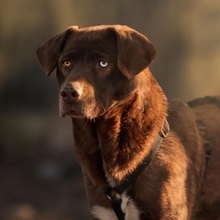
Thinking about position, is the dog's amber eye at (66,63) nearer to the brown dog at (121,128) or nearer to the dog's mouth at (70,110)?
the brown dog at (121,128)

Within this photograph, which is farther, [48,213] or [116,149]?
[48,213]

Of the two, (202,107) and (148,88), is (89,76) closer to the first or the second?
(148,88)

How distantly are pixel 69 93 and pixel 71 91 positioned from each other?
0.06ft

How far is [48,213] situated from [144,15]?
189cm

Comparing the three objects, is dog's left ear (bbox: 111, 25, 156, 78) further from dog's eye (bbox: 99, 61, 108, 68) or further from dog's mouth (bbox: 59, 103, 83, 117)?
dog's mouth (bbox: 59, 103, 83, 117)

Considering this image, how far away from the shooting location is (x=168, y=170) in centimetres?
320

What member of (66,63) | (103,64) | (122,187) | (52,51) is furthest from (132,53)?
(122,187)

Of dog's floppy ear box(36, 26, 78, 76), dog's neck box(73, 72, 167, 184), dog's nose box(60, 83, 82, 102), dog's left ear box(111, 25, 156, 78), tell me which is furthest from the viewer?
dog's floppy ear box(36, 26, 78, 76)

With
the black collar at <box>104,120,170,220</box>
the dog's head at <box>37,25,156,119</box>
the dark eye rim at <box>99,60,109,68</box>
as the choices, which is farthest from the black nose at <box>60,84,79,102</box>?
the black collar at <box>104,120,170,220</box>

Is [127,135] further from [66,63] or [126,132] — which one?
[66,63]

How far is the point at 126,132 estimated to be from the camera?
318cm

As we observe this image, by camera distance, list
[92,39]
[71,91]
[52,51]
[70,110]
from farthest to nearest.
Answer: [52,51], [92,39], [70,110], [71,91]

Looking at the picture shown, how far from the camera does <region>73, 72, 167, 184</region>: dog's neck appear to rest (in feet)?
10.3

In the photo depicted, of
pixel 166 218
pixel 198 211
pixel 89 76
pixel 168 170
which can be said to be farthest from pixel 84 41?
pixel 198 211
